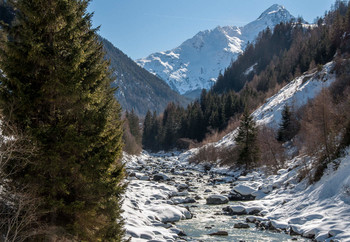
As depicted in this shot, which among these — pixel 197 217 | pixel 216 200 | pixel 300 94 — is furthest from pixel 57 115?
pixel 300 94

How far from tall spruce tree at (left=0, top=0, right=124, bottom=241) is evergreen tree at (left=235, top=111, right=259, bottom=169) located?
36433 mm

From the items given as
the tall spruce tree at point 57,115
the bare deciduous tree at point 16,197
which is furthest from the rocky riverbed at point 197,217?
the bare deciduous tree at point 16,197

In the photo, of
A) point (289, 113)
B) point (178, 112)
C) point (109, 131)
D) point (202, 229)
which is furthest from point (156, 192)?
point (178, 112)

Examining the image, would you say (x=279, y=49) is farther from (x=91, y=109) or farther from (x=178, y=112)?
(x=91, y=109)

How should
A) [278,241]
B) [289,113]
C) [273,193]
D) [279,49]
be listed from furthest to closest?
[279,49], [289,113], [273,193], [278,241]

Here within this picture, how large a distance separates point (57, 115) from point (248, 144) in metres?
38.4

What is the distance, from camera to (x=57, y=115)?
9.28 m

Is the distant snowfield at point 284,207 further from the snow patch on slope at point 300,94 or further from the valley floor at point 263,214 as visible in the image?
the snow patch on slope at point 300,94

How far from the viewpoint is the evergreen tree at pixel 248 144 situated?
143ft

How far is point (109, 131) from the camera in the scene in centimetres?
1112

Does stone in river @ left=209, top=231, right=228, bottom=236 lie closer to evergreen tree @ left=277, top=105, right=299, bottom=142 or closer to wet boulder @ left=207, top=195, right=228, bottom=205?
wet boulder @ left=207, top=195, right=228, bottom=205

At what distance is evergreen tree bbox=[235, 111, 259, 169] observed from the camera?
43656 millimetres

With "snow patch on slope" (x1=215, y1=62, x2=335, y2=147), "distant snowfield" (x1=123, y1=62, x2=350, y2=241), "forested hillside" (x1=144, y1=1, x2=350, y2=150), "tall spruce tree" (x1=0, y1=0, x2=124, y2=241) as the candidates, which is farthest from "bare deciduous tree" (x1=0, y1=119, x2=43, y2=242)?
"forested hillside" (x1=144, y1=1, x2=350, y2=150)

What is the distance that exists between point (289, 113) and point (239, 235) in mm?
36419
